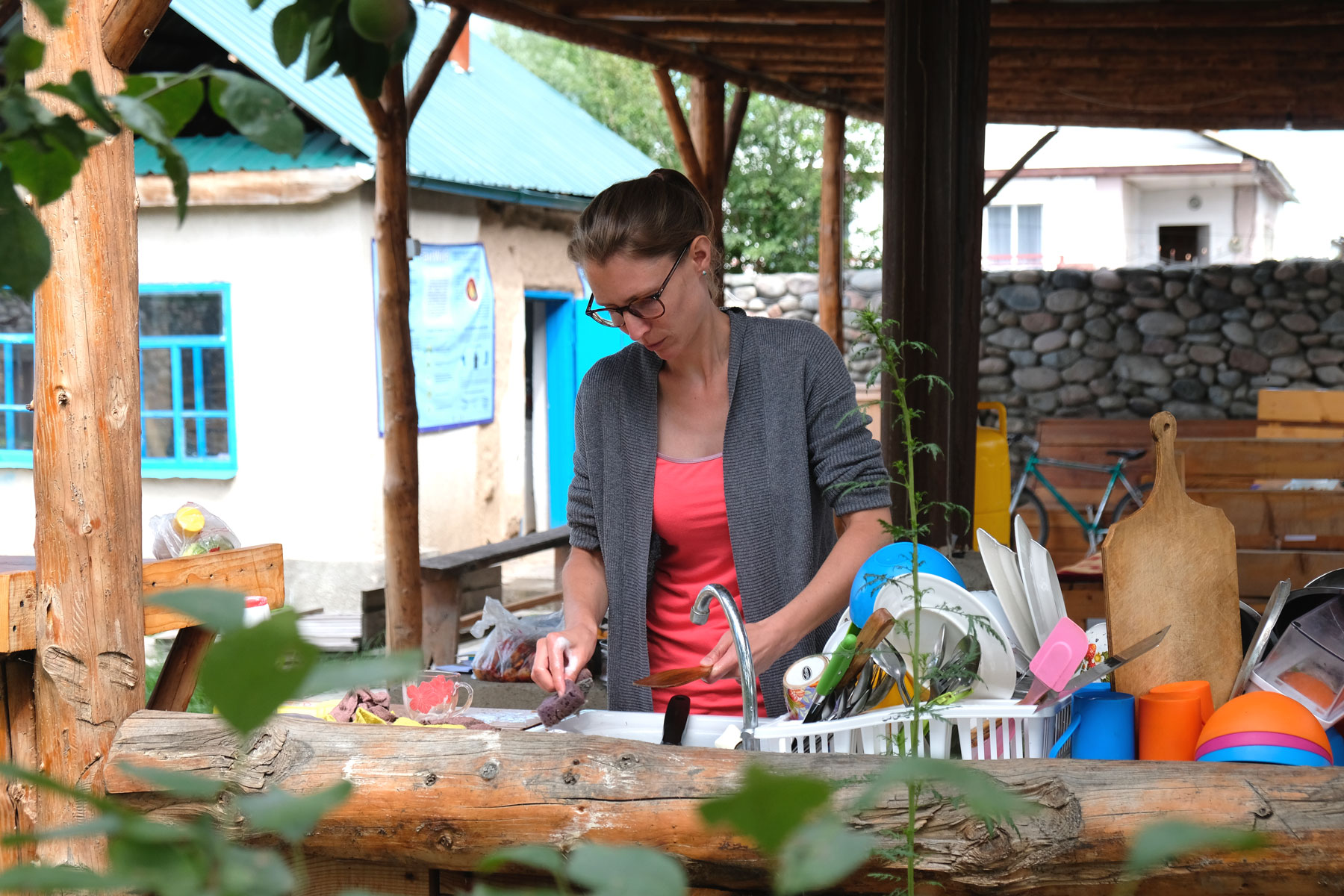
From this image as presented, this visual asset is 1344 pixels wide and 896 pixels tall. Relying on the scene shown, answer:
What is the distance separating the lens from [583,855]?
39cm

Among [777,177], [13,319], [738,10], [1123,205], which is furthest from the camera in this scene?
[1123,205]

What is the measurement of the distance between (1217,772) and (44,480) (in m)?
1.90

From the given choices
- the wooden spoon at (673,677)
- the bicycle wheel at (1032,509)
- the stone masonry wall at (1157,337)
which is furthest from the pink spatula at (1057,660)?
the stone masonry wall at (1157,337)

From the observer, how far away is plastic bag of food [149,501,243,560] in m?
2.81

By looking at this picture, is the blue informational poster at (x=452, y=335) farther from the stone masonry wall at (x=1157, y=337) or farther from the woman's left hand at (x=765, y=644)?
the woman's left hand at (x=765, y=644)

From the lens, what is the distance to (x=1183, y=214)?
2323 centimetres

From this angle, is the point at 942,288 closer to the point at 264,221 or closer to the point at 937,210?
the point at 937,210

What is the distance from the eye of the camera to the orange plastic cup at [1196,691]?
5.60ft

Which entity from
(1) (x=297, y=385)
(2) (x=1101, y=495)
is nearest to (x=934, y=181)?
(2) (x=1101, y=495)

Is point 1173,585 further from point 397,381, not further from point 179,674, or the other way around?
point 397,381

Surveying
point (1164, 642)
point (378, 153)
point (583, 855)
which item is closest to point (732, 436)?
point (1164, 642)

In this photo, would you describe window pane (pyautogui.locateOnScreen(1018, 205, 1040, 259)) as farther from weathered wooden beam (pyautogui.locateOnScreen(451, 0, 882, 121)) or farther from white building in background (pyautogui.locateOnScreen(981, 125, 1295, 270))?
weathered wooden beam (pyautogui.locateOnScreen(451, 0, 882, 121))

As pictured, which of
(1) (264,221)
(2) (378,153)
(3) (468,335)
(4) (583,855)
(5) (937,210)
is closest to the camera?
(4) (583,855)

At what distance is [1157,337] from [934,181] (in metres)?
7.28
